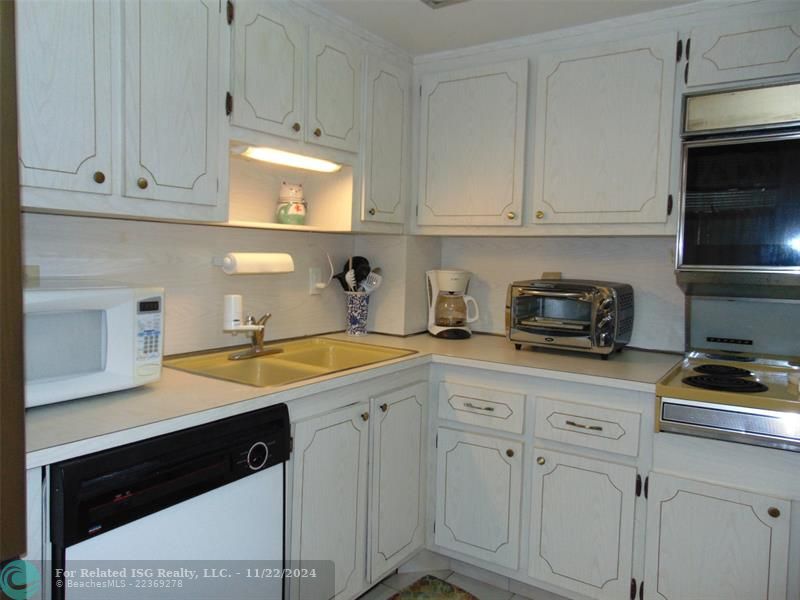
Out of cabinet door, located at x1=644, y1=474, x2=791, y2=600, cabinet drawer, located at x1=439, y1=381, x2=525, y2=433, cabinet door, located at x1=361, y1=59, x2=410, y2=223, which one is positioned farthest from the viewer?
cabinet door, located at x1=361, y1=59, x2=410, y2=223

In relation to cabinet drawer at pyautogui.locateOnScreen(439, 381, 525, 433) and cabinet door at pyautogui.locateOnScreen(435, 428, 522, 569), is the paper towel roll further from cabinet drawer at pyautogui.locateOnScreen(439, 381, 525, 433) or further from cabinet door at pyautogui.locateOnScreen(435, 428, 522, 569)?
cabinet door at pyautogui.locateOnScreen(435, 428, 522, 569)

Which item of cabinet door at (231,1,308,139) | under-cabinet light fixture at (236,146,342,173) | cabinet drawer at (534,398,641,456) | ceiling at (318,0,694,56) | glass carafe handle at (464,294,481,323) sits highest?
ceiling at (318,0,694,56)

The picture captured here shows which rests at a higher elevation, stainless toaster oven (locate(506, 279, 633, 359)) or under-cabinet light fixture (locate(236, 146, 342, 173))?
under-cabinet light fixture (locate(236, 146, 342, 173))

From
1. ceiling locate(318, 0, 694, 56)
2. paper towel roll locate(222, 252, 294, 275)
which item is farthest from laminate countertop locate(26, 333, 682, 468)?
ceiling locate(318, 0, 694, 56)

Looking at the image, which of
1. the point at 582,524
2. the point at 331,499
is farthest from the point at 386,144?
the point at 582,524

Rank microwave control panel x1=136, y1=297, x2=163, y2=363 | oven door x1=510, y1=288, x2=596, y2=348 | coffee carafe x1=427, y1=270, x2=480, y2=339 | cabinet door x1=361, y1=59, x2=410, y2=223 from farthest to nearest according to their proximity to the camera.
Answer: coffee carafe x1=427, y1=270, x2=480, y2=339 → cabinet door x1=361, y1=59, x2=410, y2=223 → oven door x1=510, y1=288, x2=596, y2=348 → microwave control panel x1=136, y1=297, x2=163, y2=363

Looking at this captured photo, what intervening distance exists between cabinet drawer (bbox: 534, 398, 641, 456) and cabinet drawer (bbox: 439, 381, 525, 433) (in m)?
0.08

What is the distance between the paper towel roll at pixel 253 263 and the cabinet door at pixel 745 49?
5.30 feet

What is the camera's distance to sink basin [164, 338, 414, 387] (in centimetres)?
201

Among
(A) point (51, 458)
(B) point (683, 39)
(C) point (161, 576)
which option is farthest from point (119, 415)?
(B) point (683, 39)

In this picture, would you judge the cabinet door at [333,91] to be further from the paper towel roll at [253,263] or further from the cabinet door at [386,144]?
the paper towel roll at [253,263]

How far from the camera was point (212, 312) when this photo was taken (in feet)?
7.15

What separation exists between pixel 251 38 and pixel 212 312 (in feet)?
3.19

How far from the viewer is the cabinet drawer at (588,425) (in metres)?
1.94
